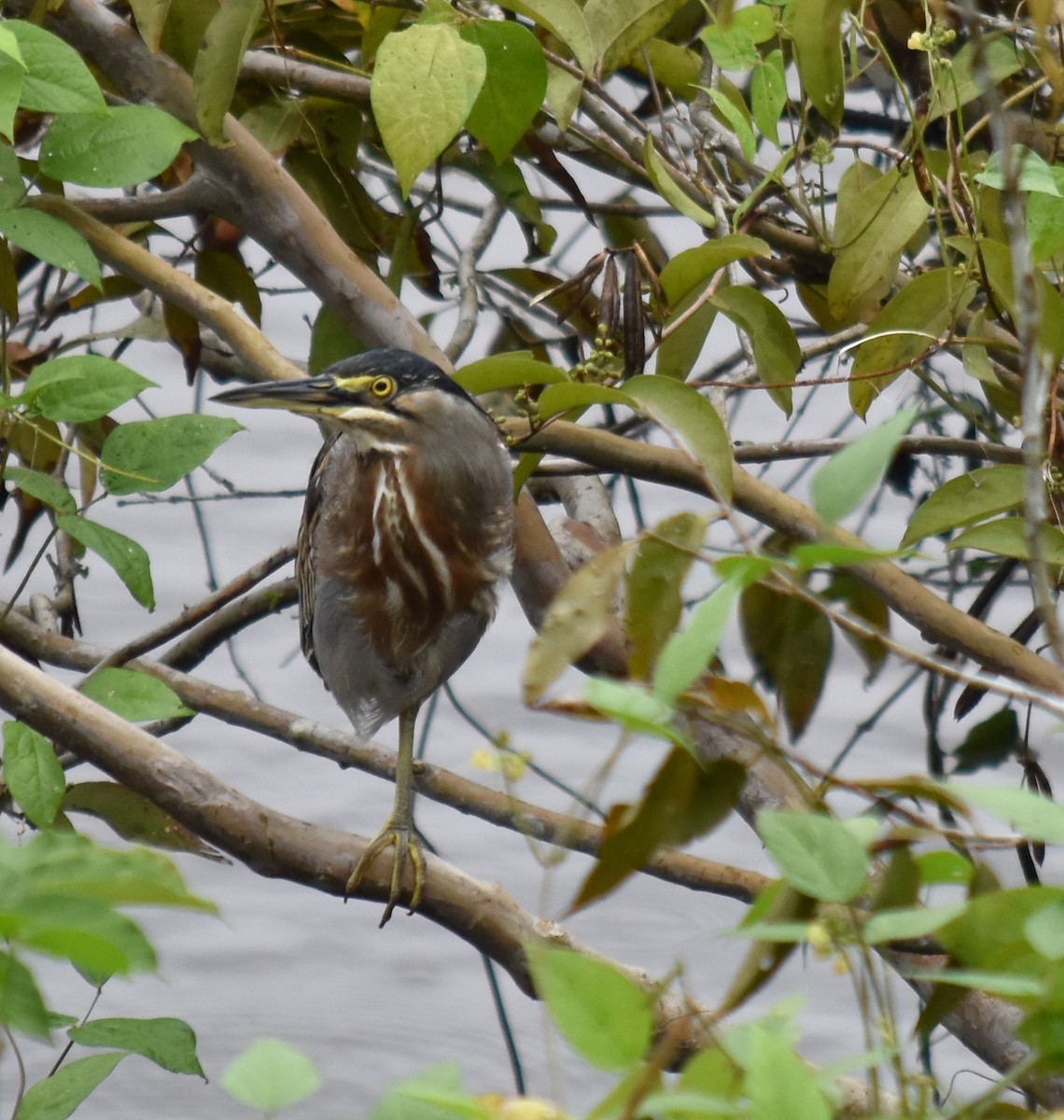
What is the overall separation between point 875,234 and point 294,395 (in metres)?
0.76

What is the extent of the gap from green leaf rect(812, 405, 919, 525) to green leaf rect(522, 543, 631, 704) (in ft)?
0.69

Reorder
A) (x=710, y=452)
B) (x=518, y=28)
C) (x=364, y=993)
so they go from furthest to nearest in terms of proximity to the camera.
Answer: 1. (x=364, y=993)
2. (x=518, y=28)
3. (x=710, y=452)

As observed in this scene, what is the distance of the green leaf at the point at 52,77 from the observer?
149cm

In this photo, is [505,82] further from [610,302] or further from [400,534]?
[400,534]

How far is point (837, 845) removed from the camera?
2.36 ft

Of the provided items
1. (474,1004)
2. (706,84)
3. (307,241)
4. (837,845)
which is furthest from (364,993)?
(837,845)

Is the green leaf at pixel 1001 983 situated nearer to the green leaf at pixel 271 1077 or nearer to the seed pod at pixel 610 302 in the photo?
the green leaf at pixel 271 1077

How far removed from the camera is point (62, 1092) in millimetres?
1346

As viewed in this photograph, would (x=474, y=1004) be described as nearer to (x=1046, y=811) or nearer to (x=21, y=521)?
(x=21, y=521)

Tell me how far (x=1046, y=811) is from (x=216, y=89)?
4.72 ft

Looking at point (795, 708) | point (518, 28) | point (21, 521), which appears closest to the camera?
point (518, 28)

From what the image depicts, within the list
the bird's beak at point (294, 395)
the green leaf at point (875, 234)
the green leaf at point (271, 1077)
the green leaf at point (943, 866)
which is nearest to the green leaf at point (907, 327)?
the green leaf at point (875, 234)

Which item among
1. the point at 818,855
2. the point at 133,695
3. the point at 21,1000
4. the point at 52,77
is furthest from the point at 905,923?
the point at 52,77

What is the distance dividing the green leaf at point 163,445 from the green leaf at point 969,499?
0.76 m
